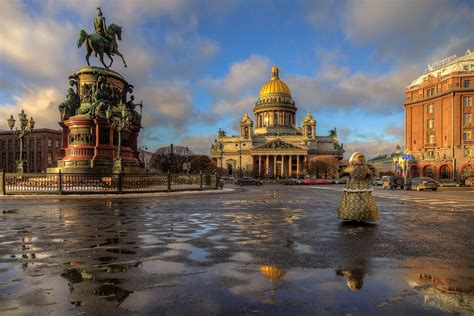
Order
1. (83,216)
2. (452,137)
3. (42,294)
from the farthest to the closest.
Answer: (452,137) < (83,216) < (42,294)

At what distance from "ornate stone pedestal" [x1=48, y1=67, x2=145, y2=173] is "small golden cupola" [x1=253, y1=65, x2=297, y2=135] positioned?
107491 mm

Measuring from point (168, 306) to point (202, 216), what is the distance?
10109 millimetres

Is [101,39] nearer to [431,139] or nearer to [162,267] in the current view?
[162,267]

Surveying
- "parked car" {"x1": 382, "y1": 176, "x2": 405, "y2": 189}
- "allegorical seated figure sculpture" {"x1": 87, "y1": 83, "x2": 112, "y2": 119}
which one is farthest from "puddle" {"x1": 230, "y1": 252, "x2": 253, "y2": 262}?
"parked car" {"x1": 382, "y1": 176, "x2": 405, "y2": 189}

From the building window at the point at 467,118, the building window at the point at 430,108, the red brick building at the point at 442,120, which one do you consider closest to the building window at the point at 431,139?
the red brick building at the point at 442,120

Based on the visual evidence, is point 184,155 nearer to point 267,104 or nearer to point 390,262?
point 267,104

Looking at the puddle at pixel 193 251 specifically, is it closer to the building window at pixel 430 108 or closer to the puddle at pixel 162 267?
the puddle at pixel 162 267

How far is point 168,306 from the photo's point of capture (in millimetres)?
4711

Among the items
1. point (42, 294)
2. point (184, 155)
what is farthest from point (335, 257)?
point (184, 155)

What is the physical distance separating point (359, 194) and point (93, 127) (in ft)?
93.4

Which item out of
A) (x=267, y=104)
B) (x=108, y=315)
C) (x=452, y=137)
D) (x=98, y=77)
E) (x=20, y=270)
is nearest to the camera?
(x=108, y=315)

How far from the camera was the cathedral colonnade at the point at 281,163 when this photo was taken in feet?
437

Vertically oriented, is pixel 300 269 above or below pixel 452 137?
below

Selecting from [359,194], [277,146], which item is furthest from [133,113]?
[277,146]
